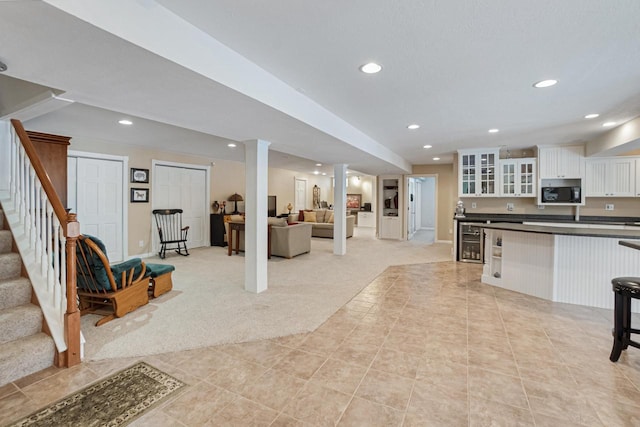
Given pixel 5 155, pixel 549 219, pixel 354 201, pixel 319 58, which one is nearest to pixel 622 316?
pixel 319 58

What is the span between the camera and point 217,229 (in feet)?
25.4

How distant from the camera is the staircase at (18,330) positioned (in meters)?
2.08

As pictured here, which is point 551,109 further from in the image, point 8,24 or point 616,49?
point 8,24

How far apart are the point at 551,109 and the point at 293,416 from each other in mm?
4276

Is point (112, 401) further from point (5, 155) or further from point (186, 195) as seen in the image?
point (186, 195)

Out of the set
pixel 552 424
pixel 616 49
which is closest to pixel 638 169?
pixel 616 49

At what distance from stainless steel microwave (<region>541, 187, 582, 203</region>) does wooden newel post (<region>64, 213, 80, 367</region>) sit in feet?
23.9

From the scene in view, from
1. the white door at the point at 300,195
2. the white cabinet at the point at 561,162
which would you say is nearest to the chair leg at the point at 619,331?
the white cabinet at the point at 561,162

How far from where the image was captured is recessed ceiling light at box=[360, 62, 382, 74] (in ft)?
7.91

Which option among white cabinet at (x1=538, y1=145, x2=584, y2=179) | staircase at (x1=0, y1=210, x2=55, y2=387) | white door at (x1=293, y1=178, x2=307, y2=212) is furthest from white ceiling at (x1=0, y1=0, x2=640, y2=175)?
white door at (x1=293, y1=178, x2=307, y2=212)

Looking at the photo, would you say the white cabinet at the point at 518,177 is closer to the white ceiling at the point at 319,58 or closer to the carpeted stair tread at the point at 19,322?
the white ceiling at the point at 319,58

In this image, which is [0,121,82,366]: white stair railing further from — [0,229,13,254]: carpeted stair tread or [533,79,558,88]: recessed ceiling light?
[533,79,558,88]: recessed ceiling light

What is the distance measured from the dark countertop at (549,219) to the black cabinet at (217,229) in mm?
5802

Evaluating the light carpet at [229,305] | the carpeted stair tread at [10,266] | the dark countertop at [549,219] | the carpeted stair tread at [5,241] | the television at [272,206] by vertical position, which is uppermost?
the television at [272,206]
